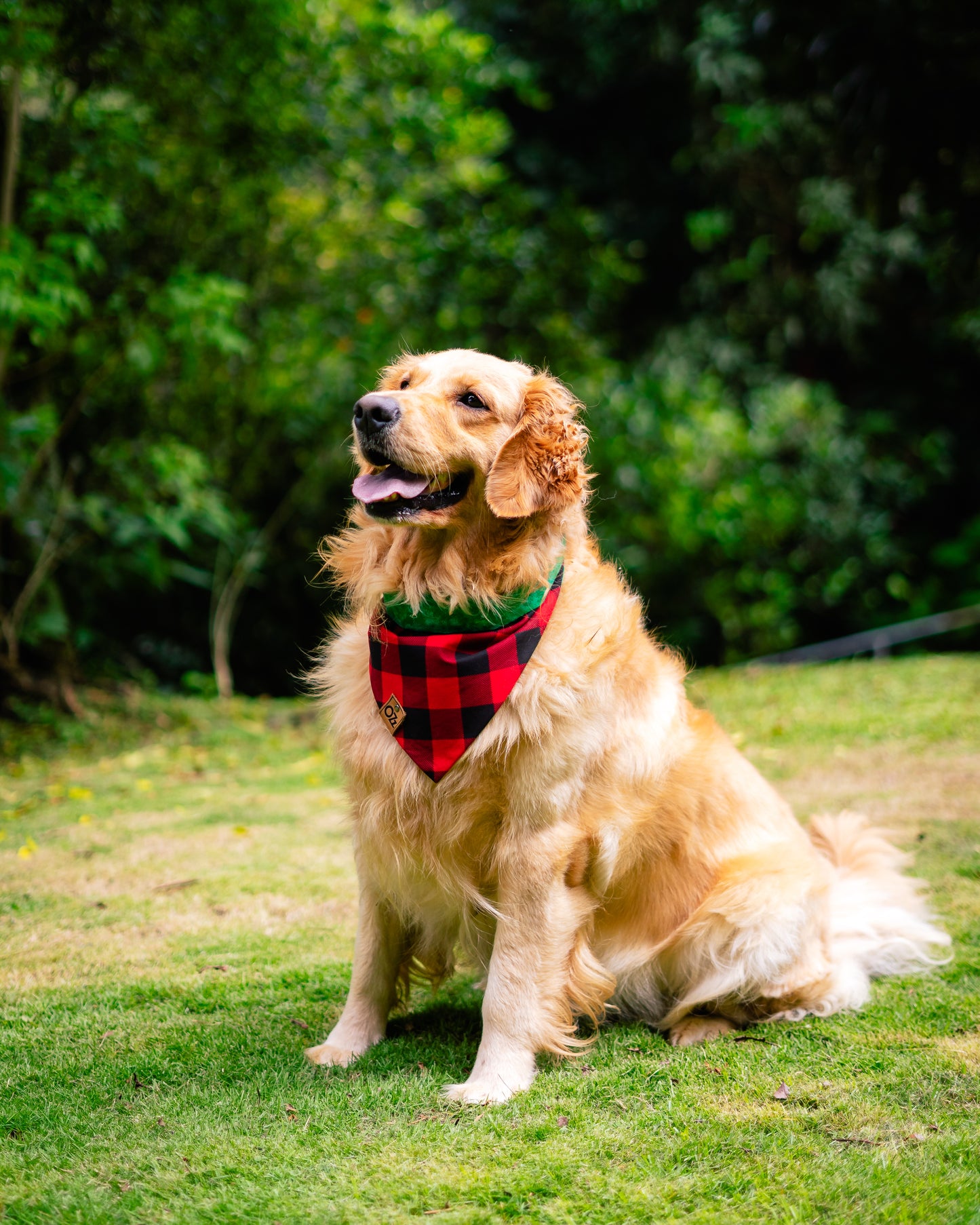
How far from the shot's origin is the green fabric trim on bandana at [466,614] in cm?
281

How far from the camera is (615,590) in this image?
302cm

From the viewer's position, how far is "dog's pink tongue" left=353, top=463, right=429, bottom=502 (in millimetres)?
2717

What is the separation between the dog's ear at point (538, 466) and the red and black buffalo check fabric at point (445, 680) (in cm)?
28

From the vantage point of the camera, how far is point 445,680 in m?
2.72

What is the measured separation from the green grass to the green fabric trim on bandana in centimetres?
118

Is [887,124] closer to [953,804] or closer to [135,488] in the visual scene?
[953,804]

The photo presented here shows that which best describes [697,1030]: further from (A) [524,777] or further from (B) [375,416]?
(B) [375,416]

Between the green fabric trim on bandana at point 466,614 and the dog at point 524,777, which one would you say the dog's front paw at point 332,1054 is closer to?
the dog at point 524,777

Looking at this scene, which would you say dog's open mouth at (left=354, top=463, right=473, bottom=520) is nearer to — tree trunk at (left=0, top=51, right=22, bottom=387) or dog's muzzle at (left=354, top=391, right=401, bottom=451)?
dog's muzzle at (left=354, top=391, right=401, bottom=451)

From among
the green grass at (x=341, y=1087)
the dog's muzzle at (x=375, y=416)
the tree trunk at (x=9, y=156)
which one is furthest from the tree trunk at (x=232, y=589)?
the dog's muzzle at (x=375, y=416)

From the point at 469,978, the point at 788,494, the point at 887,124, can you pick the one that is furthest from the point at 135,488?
the point at 788,494

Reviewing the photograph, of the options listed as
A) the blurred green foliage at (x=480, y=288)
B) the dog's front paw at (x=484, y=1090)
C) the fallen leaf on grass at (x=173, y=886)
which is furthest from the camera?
the blurred green foliage at (x=480, y=288)

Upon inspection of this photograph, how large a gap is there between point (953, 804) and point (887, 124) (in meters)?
4.61

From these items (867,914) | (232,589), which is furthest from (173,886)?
(232,589)
